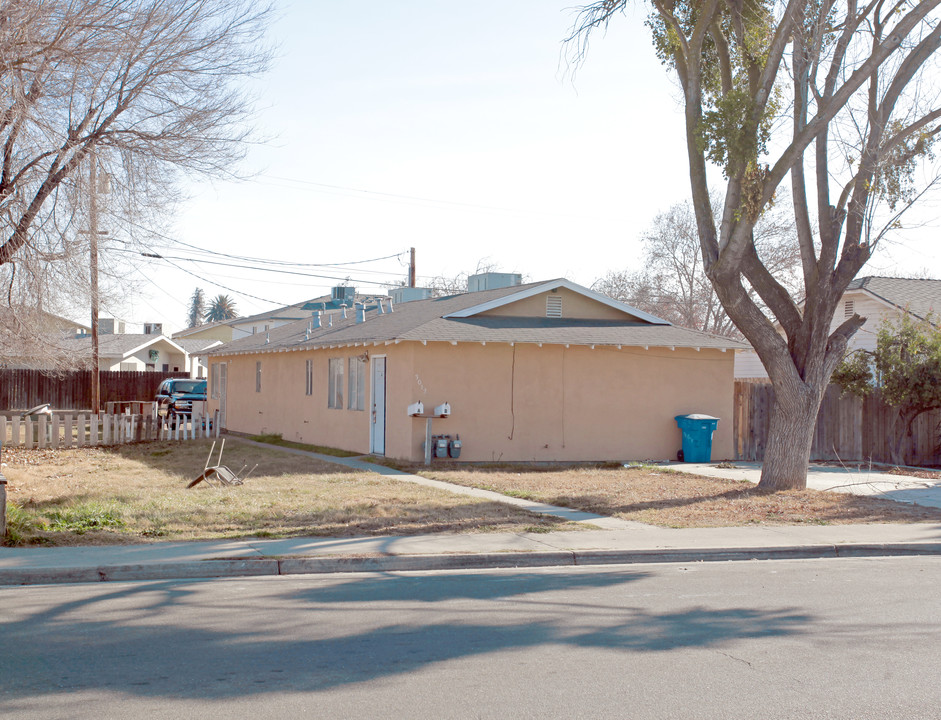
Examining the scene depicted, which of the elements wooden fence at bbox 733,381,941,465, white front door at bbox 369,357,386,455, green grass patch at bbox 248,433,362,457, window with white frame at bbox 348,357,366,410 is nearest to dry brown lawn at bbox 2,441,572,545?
white front door at bbox 369,357,386,455

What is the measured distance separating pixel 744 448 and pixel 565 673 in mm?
18879

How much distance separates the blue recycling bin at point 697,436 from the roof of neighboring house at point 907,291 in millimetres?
9193

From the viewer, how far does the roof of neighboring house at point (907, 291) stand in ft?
94.5

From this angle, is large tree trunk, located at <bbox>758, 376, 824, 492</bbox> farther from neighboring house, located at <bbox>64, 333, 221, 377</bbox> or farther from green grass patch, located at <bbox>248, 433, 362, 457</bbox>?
neighboring house, located at <bbox>64, 333, 221, 377</bbox>

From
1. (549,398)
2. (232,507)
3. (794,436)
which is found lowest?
(232,507)

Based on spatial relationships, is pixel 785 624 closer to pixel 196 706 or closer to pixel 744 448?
pixel 196 706

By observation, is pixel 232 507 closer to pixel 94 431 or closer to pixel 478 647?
pixel 478 647

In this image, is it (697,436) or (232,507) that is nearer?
(232,507)

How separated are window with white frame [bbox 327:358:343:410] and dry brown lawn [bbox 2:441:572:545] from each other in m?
4.75

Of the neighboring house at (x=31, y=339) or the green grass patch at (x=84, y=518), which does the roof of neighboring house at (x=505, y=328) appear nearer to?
the neighboring house at (x=31, y=339)

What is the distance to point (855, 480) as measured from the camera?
18.1 meters

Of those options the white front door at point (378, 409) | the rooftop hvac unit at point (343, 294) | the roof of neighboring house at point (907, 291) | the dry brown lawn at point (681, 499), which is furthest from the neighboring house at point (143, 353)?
the dry brown lawn at point (681, 499)

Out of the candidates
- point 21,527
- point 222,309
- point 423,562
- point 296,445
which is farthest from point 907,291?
point 222,309

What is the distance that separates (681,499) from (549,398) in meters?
7.09
